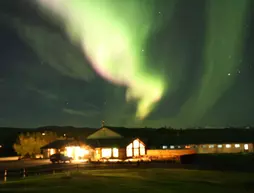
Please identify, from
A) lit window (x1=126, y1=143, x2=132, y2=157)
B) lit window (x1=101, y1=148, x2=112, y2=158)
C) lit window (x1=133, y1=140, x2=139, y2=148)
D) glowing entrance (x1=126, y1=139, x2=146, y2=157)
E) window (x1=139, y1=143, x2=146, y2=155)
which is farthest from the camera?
window (x1=139, y1=143, x2=146, y2=155)

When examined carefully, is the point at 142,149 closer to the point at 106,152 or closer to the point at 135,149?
the point at 135,149

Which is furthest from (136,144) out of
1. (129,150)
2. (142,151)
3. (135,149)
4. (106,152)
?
(106,152)

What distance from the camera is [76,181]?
3472 cm

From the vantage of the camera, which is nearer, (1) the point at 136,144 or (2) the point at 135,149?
(2) the point at 135,149

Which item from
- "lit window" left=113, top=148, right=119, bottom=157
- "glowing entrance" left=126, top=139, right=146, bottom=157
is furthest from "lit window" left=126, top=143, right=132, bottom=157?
"lit window" left=113, top=148, right=119, bottom=157

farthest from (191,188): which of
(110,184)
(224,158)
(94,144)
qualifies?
(94,144)

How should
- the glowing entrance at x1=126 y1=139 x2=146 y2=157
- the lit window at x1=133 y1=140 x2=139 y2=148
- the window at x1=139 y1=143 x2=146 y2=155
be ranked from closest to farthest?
the glowing entrance at x1=126 y1=139 x2=146 y2=157 < the lit window at x1=133 y1=140 x2=139 y2=148 < the window at x1=139 y1=143 x2=146 y2=155

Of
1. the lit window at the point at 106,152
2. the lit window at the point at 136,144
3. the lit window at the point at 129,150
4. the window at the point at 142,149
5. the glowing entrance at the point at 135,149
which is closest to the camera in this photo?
the lit window at the point at 129,150

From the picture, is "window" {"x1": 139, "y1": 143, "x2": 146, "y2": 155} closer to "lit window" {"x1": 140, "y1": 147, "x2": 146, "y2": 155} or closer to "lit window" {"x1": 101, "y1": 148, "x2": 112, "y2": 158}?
"lit window" {"x1": 140, "y1": 147, "x2": 146, "y2": 155}

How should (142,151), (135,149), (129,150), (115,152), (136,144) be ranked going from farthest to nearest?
(142,151), (136,144), (135,149), (129,150), (115,152)

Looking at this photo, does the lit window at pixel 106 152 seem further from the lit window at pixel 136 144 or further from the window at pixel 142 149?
the window at pixel 142 149

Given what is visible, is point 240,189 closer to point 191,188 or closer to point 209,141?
point 191,188

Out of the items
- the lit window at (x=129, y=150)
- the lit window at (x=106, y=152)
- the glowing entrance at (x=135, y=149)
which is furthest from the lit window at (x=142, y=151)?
the lit window at (x=106, y=152)

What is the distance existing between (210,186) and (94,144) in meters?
46.2
